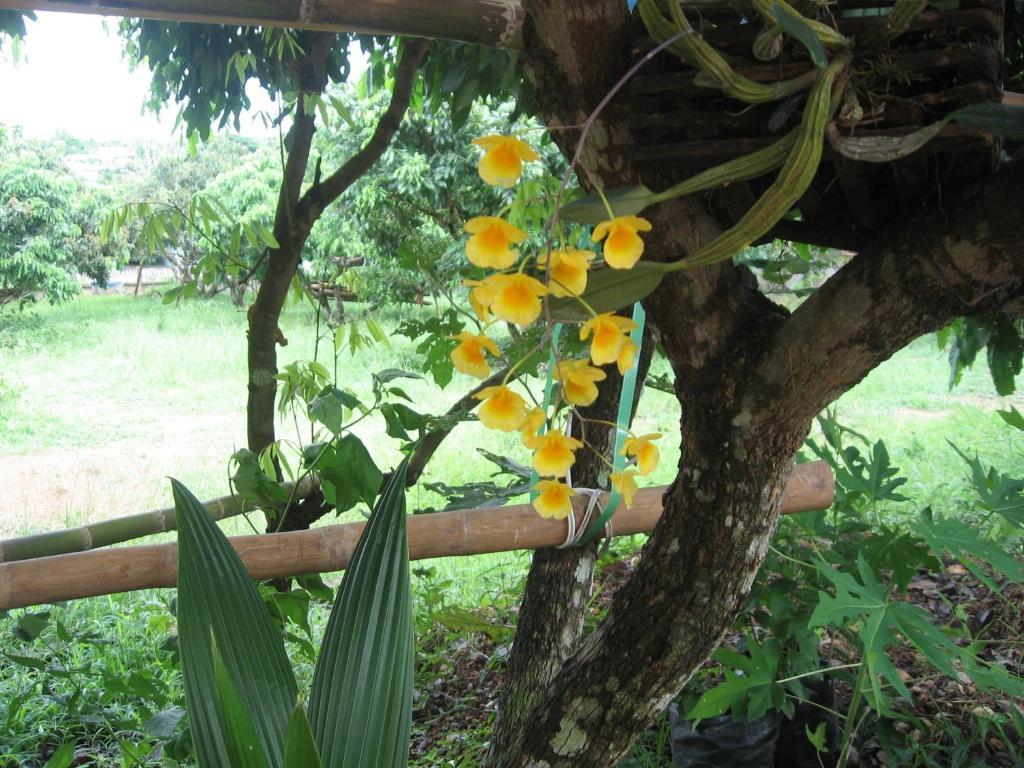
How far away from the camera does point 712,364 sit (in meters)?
0.72

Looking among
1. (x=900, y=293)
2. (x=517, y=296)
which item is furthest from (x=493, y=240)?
(x=900, y=293)

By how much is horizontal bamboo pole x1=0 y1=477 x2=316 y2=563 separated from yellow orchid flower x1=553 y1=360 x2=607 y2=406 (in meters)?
0.79

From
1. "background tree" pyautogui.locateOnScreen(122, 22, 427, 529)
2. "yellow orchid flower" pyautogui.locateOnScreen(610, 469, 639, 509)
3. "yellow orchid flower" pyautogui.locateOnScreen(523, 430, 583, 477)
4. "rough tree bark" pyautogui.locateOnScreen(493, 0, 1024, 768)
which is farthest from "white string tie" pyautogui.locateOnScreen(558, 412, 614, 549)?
"background tree" pyautogui.locateOnScreen(122, 22, 427, 529)

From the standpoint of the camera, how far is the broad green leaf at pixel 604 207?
402mm

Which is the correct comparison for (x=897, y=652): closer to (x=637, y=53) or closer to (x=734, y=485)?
(x=734, y=485)

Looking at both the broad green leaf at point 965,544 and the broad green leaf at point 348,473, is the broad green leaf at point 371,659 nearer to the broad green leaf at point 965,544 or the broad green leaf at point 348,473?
the broad green leaf at point 348,473

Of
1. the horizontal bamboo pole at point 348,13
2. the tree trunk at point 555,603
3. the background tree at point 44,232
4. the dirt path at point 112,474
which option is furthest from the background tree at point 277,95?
the background tree at point 44,232

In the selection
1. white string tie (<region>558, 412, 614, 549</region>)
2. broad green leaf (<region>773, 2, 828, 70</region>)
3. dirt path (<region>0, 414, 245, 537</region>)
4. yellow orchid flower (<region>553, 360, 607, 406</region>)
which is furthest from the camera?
dirt path (<region>0, 414, 245, 537</region>)

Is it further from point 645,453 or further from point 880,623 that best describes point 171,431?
point 645,453

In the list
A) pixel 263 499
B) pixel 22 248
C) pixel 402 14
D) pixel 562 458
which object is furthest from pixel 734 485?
pixel 22 248

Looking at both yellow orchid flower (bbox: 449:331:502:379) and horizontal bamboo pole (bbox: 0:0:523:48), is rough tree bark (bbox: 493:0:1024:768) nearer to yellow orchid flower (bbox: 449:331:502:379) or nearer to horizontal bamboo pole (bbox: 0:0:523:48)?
horizontal bamboo pole (bbox: 0:0:523:48)

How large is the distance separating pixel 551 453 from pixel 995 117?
0.27 metres

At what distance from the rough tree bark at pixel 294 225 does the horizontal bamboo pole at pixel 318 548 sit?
0.49m

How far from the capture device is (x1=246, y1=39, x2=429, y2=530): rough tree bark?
1444 mm
